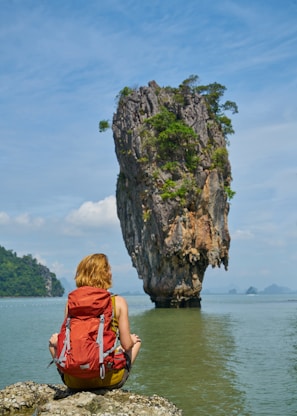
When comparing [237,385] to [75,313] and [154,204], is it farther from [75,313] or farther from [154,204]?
[154,204]

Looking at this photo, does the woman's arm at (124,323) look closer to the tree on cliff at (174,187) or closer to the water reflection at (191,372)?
the water reflection at (191,372)

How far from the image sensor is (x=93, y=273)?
4.37 m

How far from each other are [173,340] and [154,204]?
1898cm

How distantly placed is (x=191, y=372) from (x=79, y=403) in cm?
673

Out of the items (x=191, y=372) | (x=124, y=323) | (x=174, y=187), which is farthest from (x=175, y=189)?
(x=124, y=323)

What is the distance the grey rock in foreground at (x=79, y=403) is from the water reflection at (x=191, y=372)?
120 inches

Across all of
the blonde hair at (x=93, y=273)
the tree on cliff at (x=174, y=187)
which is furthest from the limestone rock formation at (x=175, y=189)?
the blonde hair at (x=93, y=273)

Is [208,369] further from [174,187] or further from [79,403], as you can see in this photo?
[174,187]

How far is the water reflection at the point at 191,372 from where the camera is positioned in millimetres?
7980

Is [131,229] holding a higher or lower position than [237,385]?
higher

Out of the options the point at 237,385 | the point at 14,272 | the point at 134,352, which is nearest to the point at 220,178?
the point at 237,385

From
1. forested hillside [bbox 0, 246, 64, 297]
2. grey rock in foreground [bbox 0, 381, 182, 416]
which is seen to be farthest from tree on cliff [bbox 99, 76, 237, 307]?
forested hillside [bbox 0, 246, 64, 297]

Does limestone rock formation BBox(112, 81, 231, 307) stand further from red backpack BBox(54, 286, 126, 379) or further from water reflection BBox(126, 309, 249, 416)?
red backpack BBox(54, 286, 126, 379)

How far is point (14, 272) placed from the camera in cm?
13088
